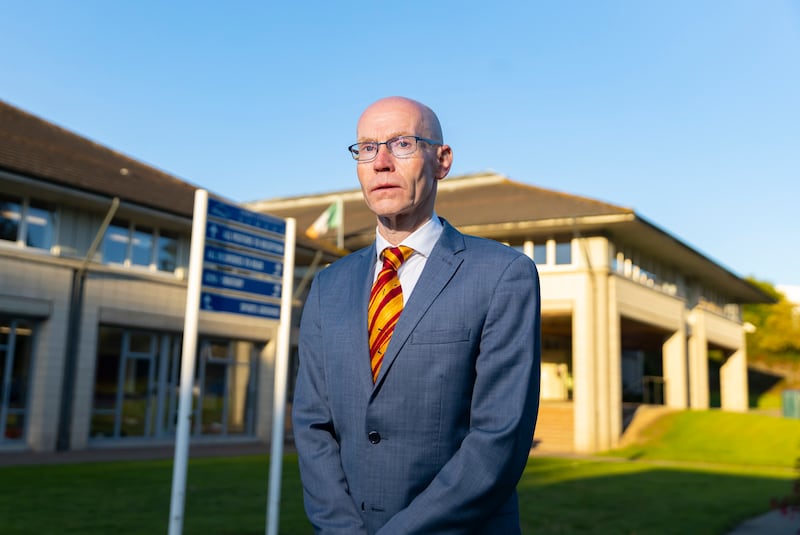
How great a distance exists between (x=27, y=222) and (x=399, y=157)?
19.9 meters

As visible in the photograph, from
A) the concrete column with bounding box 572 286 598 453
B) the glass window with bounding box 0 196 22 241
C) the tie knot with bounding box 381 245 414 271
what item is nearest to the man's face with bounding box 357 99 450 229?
the tie knot with bounding box 381 245 414 271

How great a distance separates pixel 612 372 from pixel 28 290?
755 inches

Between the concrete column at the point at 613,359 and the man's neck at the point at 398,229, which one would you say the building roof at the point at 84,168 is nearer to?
the concrete column at the point at 613,359

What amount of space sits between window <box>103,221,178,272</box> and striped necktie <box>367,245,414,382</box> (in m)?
21.1

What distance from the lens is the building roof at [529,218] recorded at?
2611 centimetres

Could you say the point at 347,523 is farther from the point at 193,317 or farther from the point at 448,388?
the point at 193,317

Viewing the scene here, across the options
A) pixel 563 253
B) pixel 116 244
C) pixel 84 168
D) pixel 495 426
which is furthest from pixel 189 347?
pixel 563 253

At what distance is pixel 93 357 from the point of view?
68.5ft

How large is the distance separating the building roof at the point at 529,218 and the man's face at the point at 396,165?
78.1 ft

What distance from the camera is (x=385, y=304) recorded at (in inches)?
93.3

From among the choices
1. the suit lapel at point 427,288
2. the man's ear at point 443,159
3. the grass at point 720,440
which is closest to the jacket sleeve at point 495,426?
the suit lapel at point 427,288

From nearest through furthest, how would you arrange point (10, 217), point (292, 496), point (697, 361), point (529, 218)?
point (292, 496) < point (10, 217) < point (529, 218) < point (697, 361)

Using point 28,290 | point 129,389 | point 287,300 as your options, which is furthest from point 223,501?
point 129,389

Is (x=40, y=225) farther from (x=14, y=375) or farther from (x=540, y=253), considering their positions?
(x=540, y=253)
